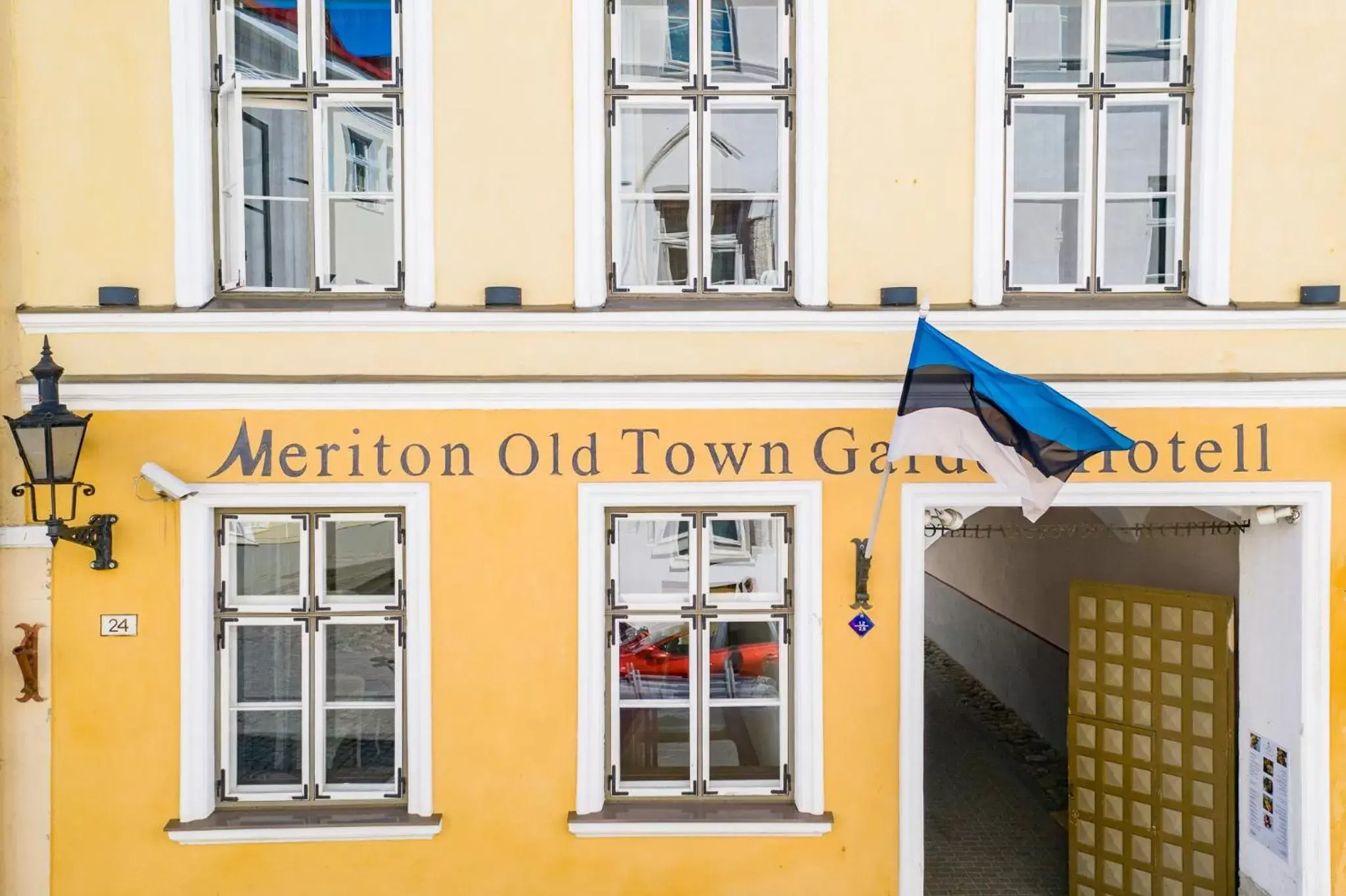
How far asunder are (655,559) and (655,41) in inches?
120

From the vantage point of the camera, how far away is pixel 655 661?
5.27 meters

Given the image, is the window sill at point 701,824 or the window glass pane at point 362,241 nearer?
the window sill at point 701,824

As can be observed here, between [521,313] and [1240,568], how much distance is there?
4.66m

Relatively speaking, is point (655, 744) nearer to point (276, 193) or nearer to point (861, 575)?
point (861, 575)

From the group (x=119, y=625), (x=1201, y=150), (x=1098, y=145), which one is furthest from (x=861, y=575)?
(x=119, y=625)

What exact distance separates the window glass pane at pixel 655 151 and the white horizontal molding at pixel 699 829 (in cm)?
366

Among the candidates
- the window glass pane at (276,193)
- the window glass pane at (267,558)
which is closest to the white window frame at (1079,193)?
the window glass pane at (276,193)

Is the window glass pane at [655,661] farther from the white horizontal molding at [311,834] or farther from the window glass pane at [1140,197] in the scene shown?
the window glass pane at [1140,197]

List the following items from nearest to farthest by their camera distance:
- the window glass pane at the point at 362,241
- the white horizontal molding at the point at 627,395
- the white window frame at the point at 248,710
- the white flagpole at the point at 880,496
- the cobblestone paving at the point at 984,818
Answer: the white flagpole at the point at 880,496
the white horizontal molding at the point at 627,395
the white window frame at the point at 248,710
the window glass pane at the point at 362,241
the cobblestone paving at the point at 984,818

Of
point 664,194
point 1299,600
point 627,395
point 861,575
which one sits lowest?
point 1299,600

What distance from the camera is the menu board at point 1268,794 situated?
17.1 ft

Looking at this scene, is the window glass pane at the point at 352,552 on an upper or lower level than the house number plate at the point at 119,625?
upper

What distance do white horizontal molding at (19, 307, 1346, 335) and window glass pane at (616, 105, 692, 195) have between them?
2.67 ft

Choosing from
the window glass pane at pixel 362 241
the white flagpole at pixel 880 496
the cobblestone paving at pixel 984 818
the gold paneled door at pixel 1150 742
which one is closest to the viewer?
the white flagpole at pixel 880 496
